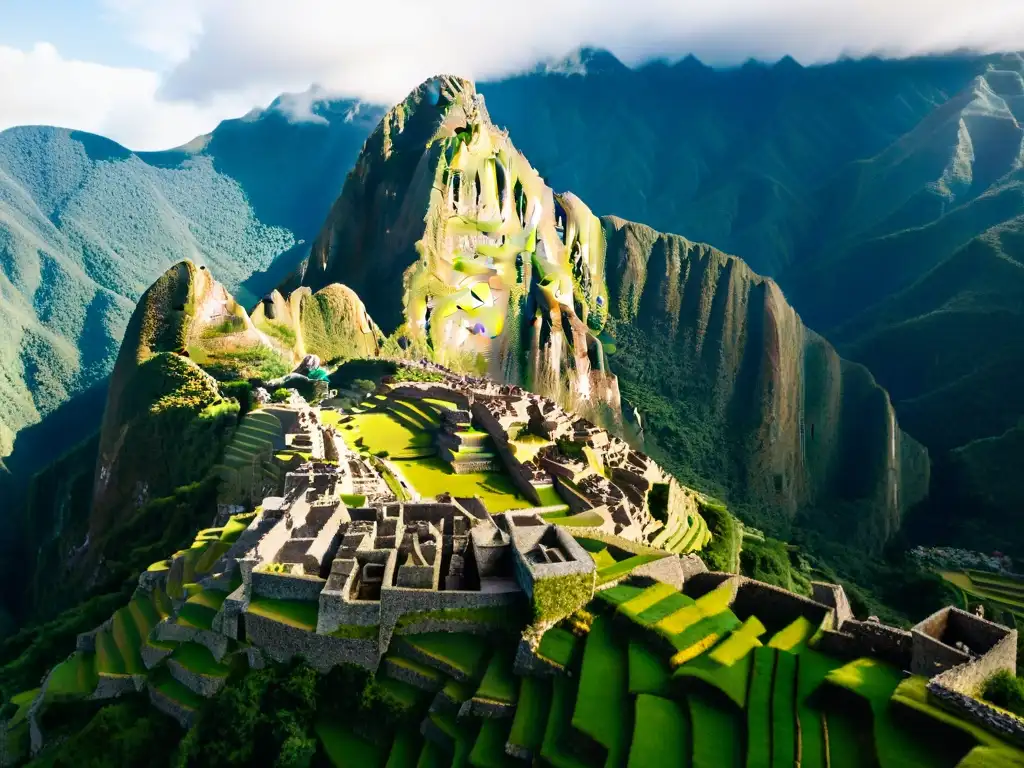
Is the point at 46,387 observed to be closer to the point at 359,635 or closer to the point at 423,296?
the point at 423,296

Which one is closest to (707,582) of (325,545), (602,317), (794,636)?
(794,636)

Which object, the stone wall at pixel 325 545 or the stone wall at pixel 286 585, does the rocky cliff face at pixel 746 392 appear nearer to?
the stone wall at pixel 325 545

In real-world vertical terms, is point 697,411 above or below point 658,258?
below

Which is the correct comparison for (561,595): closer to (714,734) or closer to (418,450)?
→ (714,734)

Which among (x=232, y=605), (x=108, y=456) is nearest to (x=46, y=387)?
(x=108, y=456)

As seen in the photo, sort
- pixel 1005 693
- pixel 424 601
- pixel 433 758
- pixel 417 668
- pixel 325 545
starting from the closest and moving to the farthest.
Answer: pixel 1005 693, pixel 433 758, pixel 417 668, pixel 424 601, pixel 325 545
